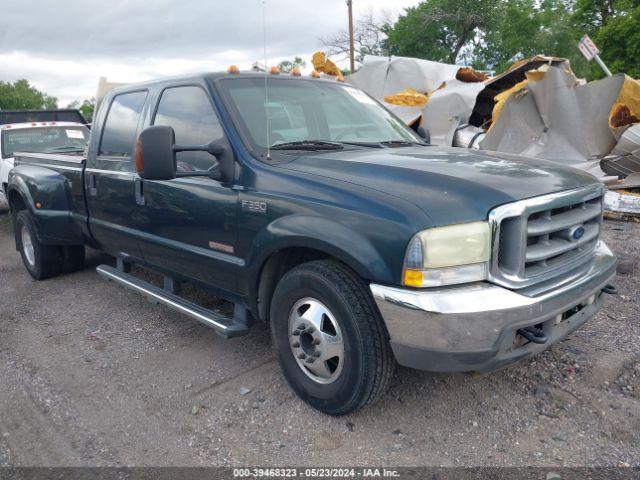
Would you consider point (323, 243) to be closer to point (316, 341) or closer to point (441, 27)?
point (316, 341)

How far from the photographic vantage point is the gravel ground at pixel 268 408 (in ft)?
8.96

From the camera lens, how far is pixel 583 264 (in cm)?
301

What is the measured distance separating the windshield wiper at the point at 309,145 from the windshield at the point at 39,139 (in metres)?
6.63

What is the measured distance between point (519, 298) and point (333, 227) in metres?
0.92

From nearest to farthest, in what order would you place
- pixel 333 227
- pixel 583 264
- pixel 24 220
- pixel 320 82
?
pixel 333 227 → pixel 583 264 → pixel 320 82 → pixel 24 220

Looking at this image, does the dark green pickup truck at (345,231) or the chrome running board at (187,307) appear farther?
the chrome running board at (187,307)

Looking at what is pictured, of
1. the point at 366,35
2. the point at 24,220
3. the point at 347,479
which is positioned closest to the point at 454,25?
the point at 366,35

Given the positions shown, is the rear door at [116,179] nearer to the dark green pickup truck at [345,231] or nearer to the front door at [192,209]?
the dark green pickup truck at [345,231]

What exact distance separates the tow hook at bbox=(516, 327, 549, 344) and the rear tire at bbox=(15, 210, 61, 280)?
192 inches

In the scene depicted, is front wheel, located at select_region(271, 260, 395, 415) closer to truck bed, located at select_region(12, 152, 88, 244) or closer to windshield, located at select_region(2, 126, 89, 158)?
truck bed, located at select_region(12, 152, 88, 244)

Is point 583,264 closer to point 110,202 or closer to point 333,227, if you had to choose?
point 333,227

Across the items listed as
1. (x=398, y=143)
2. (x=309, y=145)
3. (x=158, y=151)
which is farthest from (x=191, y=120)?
(x=398, y=143)

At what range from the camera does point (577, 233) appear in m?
2.93

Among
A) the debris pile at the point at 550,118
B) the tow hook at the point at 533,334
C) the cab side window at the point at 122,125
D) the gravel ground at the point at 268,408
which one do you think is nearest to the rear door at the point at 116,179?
the cab side window at the point at 122,125
